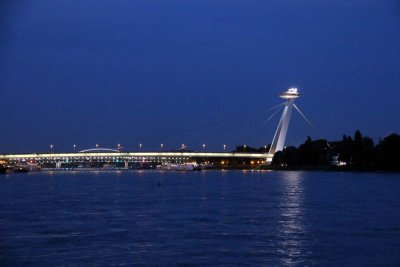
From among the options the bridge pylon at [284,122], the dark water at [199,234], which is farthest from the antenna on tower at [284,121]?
the dark water at [199,234]

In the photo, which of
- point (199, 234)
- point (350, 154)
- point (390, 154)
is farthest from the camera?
point (350, 154)

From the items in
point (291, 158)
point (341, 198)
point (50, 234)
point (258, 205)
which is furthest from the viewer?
point (291, 158)

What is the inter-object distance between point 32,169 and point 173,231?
62.3m

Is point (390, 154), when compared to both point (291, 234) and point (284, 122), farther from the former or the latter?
point (291, 234)

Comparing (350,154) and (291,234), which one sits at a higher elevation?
(350,154)

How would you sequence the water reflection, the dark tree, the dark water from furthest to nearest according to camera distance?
the dark tree < the water reflection < the dark water

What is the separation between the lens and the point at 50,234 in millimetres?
11688

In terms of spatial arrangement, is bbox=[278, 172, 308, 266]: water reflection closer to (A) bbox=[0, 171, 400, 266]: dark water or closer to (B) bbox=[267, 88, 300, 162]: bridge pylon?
(A) bbox=[0, 171, 400, 266]: dark water

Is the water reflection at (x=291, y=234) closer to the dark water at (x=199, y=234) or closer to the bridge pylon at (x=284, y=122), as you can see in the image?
the dark water at (x=199, y=234)

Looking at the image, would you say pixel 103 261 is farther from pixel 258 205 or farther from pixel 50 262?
pixel 258 205

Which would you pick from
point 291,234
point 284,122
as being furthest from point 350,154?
point 291,234

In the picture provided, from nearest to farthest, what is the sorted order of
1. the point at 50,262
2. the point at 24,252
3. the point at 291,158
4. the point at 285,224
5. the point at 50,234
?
the point at 50,262
the point at 24,252
the point at 50,234
the point at 285,224
the point at 291,158

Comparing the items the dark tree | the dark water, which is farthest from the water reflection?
the dark tree

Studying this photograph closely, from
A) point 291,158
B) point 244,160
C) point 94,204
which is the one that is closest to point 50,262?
point 94,204
